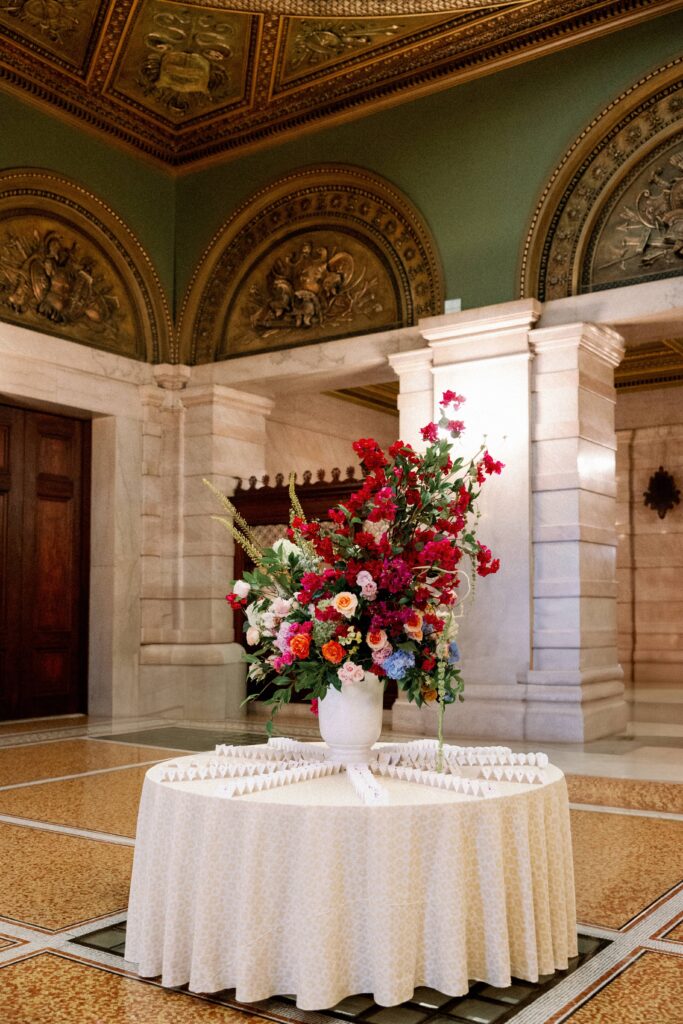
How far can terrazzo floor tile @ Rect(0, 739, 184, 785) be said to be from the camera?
21.9ft

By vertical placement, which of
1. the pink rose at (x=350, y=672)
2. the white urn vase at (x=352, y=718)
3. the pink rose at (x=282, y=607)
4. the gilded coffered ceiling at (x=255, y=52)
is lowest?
the white urn vase at (x=352, y=718)

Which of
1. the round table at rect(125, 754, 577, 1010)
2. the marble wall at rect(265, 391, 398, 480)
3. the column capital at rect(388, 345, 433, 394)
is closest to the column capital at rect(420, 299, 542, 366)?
the column capital at rect(388, 345, 433, 394)

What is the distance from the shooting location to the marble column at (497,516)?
26.4 ft

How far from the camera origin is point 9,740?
816 cm

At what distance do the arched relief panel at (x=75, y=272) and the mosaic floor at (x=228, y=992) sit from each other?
4.51m

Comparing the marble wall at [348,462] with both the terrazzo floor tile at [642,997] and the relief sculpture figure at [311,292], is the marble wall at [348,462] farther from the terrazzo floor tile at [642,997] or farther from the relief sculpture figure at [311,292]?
the terrazzo floor tile at [642,997]

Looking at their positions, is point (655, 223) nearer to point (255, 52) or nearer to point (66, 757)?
point (255, 52)

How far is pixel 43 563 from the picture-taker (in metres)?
9.79

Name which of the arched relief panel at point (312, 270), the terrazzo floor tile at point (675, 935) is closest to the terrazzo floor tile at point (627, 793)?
the terrazzo floor tile at point (675, 935)

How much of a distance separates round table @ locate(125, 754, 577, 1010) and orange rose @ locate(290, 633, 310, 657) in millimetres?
410

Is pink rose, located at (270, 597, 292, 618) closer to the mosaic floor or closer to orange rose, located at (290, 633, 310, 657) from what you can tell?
orange rose, located at (290, 633, 310, 657)

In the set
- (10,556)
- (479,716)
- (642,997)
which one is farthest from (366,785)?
(10,556)

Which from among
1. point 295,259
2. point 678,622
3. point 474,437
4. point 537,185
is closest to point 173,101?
point 295,259

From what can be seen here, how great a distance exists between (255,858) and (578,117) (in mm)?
7126
